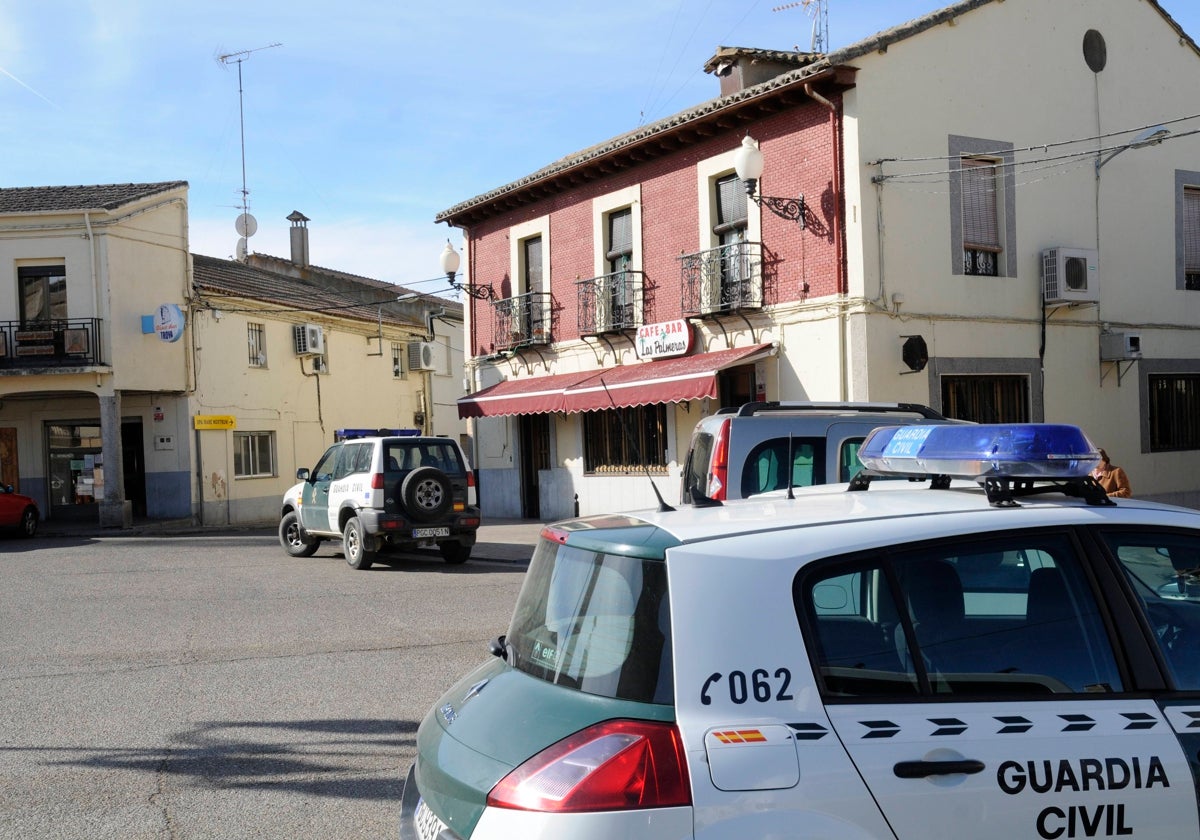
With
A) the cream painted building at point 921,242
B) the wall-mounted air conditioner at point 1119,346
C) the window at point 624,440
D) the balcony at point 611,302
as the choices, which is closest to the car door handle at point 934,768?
the cream painted building at point 921,242

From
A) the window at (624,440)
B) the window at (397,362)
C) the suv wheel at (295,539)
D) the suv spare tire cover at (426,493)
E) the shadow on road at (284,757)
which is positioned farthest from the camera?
the window at (397,362)

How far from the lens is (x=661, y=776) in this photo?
2619mm

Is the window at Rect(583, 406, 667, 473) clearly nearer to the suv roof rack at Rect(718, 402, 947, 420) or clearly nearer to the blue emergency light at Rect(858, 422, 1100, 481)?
the suv roof rack at Rect(718, 402, 947, 420)

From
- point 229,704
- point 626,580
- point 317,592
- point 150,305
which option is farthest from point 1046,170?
point 150,305

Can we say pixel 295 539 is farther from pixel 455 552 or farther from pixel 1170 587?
pixel 1170 587

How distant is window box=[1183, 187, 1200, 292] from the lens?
20.0 meters

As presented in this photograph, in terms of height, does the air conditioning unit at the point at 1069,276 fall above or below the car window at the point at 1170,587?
above

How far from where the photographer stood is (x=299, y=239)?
1580 inches

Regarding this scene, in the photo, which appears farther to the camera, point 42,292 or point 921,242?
point 42,292

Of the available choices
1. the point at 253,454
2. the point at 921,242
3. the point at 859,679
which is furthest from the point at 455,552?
the point at 253,454

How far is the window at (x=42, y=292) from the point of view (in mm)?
27078

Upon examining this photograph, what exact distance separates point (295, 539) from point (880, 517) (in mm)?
16022

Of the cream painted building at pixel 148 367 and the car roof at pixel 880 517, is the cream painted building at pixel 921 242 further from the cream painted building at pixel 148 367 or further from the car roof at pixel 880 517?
the car roof at pixel 880 517

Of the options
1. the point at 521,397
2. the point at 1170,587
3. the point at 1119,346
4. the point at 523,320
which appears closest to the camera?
the point at 1170,587
